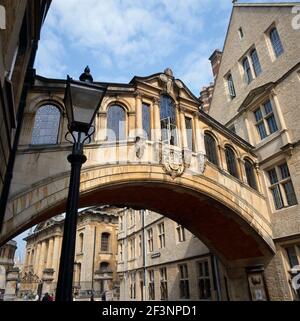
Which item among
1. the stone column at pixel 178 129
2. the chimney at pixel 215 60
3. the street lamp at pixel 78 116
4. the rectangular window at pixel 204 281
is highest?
the chimney at pixel 215 60

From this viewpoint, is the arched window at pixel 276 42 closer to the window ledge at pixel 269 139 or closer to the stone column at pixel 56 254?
the window ledge at pixel 269 139

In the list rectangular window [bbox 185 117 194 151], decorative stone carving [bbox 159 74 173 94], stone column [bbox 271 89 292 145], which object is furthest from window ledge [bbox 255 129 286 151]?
decorative stone carving [bbox 159 74 173 94]

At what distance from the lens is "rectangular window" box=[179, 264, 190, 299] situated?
17.2 metres

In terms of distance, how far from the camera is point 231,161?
42.1 ft

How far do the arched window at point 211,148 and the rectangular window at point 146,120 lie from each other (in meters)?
2.92

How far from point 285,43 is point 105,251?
3280 centimetres

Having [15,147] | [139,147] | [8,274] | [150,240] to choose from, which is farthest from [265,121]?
[8,274]

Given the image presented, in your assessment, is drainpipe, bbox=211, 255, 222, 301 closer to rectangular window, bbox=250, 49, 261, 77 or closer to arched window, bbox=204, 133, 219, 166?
arched window, bbox=204, 133, 219, 166

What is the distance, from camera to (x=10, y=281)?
16.7 m

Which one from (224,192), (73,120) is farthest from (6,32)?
(224,192)

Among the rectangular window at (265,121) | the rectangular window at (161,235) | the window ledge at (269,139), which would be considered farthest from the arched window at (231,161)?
the rectangular window at (161,235)

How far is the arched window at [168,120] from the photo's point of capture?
35.0ft

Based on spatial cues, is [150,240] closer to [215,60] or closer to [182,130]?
[182,130]
